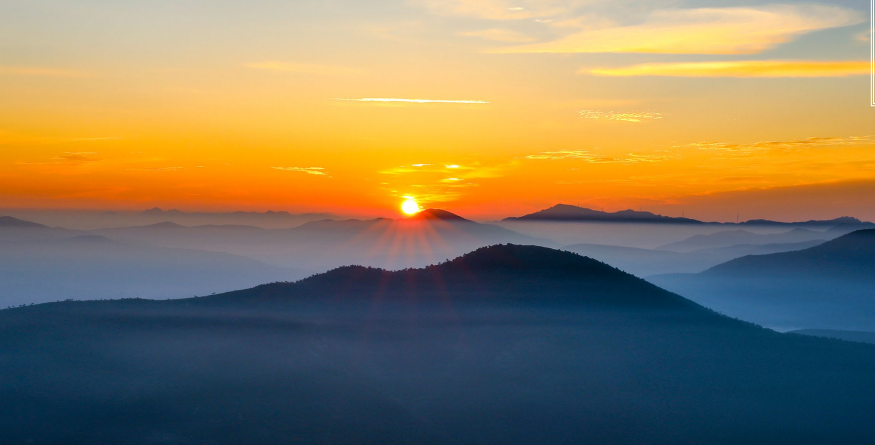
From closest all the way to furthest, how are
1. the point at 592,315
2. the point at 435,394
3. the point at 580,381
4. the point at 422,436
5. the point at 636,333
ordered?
the point at 422,436 → the point at 435,394 → the point at 580,381 → the point at 636,333 → the point at 592,315

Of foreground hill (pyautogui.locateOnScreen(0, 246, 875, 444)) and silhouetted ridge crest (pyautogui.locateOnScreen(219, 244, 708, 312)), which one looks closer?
foreground hill (pyautogui.locateOnScreen(0, 246, 875, 444))

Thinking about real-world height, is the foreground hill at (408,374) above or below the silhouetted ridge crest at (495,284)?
below

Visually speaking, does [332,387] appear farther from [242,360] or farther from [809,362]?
[809,362]

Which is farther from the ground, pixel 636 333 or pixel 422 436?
pixel 636 333

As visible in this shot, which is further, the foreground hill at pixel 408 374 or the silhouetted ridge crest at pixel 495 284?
the silhouetted ridge crest at pixel 495 284

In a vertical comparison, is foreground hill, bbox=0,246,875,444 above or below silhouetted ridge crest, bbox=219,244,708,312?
below

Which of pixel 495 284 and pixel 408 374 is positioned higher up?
pixel 495 284

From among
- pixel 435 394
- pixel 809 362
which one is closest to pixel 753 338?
pixel 809 362

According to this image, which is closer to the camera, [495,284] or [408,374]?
[408,374]
